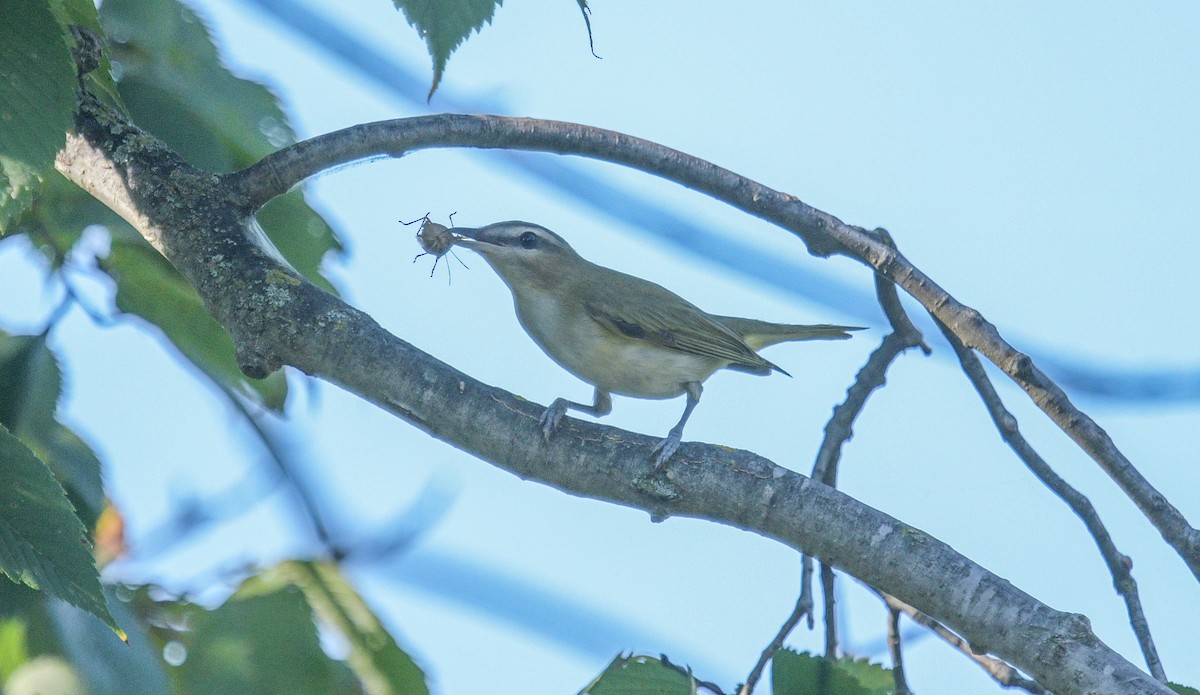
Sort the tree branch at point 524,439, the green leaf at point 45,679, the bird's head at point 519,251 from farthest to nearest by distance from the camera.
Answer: the bird's head at point 519,251, the tree branch at point 524,439, the green leaf at point 45,679

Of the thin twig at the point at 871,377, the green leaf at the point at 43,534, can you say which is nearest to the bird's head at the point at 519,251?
the thin twig at the point at 871,377

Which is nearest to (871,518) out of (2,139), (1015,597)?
(1015,597)

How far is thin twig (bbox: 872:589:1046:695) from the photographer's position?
2.25 m

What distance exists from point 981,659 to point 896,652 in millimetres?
170

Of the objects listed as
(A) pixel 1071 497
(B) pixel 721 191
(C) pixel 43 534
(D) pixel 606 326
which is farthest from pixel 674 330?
(C) pixel 43 534

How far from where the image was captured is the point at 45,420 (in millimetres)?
2605

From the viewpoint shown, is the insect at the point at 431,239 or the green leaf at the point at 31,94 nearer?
the green leaf at the point at 31,94

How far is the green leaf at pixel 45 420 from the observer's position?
2.49m

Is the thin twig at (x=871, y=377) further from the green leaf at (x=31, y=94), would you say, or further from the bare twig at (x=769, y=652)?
the green leaf at (x=31, y=94)

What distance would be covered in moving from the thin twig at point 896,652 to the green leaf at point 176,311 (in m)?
1.73

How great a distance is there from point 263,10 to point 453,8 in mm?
2737

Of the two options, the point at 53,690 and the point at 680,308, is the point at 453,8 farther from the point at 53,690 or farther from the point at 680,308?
the point at 680,308

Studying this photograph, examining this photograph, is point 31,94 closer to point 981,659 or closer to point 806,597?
point 806,597

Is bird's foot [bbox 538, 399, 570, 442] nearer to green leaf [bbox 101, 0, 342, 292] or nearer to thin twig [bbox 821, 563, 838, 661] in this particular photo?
thin twig [bbox 821, 563, 838, 661]
